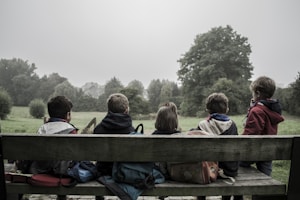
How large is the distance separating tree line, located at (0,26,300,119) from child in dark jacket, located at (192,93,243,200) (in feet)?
11.7

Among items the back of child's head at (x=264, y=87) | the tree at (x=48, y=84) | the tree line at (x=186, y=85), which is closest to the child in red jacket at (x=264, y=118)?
the back of child's head at (x=264, y=87)

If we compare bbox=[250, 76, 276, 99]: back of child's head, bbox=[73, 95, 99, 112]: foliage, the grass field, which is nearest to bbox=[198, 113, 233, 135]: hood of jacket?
bbox=[250, 76, 276, 99]: back of child's head

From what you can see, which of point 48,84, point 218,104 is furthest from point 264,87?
point 48,84

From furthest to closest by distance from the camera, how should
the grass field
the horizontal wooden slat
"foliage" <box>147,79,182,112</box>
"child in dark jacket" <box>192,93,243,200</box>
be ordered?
"foliage" <box>147,79,182,112</box> < the grass field < "child in dark jacket" <box>192,93,243,200</box> < the horizontal wooden slat

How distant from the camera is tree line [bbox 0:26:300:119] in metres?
5.63

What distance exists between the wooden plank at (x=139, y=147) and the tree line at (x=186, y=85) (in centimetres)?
405

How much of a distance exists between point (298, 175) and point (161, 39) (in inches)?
371

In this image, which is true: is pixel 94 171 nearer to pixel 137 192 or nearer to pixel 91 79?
pixel 137 192

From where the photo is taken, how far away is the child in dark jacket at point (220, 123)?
1800 millimetres

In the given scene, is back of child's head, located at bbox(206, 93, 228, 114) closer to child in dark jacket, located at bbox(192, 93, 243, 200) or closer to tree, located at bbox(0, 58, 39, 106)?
child in dark jacket, located at bbox(192, 93, 243, 200)

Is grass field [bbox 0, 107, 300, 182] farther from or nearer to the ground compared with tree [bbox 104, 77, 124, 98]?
nearer to the ground

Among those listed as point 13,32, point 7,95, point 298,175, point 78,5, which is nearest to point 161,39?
point 78,5

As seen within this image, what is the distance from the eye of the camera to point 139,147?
1.49 meters

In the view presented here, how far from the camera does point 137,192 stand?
5.24 ft
